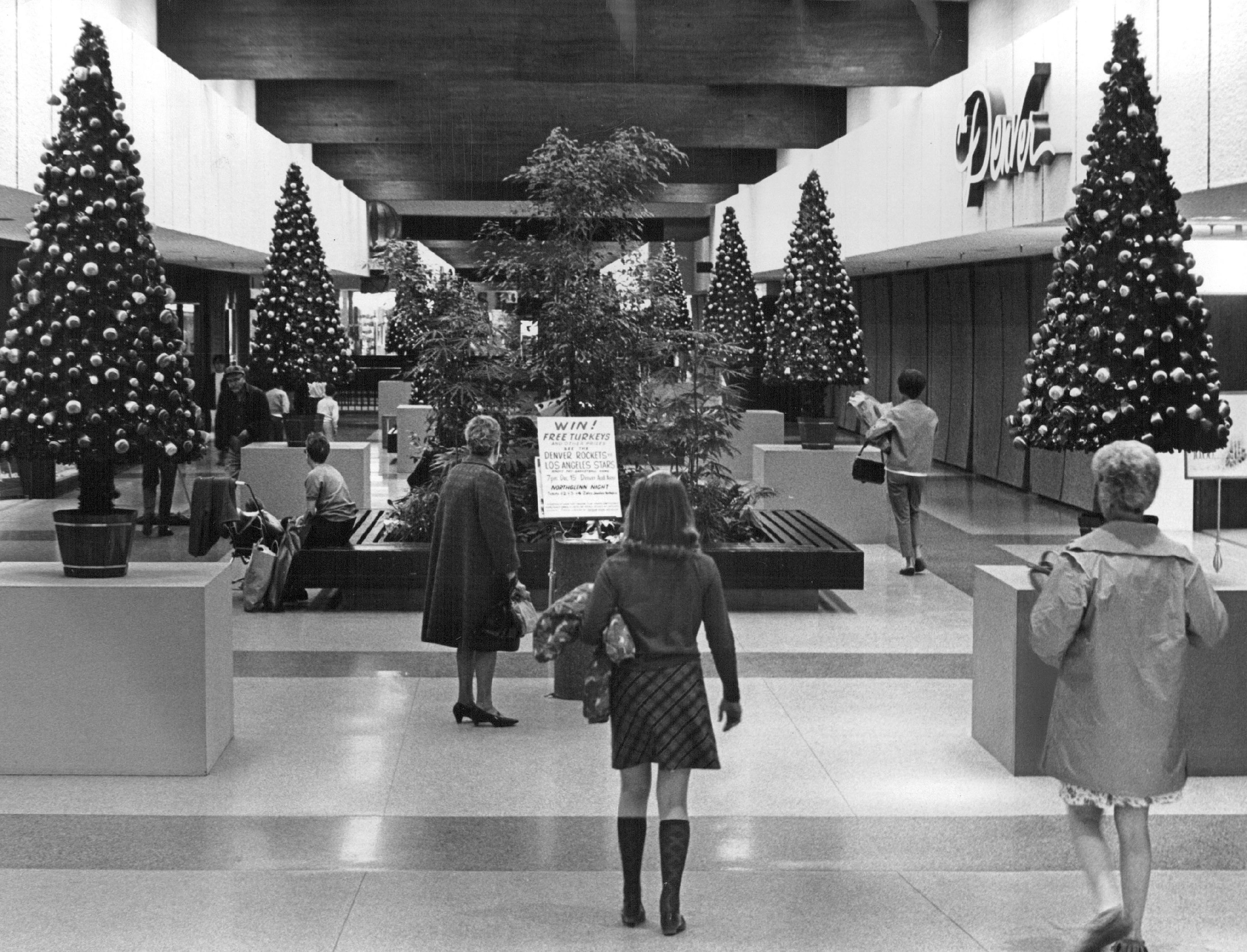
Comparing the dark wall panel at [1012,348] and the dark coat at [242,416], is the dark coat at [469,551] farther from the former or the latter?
the dark wall panel at [1012,348]

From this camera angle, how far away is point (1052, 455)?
790 inches

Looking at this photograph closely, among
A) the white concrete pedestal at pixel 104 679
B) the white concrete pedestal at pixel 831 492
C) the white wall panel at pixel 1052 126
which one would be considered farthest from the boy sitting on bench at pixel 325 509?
the white wall panel at pixel 1052 126

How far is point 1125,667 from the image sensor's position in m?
5.17

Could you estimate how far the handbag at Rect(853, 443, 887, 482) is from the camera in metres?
13.9

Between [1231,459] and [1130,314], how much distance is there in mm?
5844

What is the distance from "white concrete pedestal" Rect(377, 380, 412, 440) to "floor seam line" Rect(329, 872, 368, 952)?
25652mm

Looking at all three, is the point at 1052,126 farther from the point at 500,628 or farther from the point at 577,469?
the point at 500,628

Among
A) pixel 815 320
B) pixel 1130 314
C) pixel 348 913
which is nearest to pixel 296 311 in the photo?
pixel 815 320

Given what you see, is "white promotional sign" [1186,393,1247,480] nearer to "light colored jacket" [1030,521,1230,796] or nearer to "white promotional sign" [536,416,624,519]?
"white promotional sign" [536,416,624,519]

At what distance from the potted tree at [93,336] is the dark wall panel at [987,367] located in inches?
629

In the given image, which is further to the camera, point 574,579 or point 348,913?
point 574,579

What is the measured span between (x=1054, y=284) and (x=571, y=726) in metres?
3.57

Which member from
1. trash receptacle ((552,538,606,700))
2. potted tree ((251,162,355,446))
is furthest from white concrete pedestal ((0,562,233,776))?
potted tree ((251,162,355,446))

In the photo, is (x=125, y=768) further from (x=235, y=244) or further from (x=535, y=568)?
(x=235, y=244)
